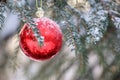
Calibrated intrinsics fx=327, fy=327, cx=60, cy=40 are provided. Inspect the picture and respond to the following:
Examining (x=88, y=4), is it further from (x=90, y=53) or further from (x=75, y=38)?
(x=90, y=53)

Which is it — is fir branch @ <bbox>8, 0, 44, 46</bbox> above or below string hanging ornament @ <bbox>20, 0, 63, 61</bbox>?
above

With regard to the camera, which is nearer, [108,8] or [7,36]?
[108,8]

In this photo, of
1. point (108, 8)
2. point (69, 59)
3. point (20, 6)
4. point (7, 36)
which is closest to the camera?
point (20, 6)

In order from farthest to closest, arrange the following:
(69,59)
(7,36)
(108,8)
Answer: (7,36) → (69,59) → (108,8)

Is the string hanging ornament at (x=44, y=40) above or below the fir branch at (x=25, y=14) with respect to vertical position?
below

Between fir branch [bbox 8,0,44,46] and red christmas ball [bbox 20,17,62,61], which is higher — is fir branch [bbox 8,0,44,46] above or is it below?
above

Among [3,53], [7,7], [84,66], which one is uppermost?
[7,7]

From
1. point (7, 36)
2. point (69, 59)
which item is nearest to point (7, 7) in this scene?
point (69, 59)

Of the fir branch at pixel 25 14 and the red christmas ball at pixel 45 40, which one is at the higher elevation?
the fir branch at pixel 25 14
